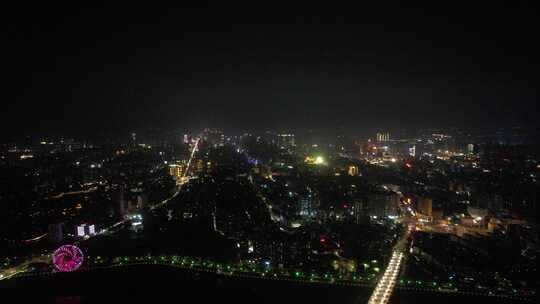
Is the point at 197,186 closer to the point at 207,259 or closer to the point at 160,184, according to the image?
the point at 160,184

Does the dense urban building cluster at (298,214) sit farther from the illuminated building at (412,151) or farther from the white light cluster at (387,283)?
the illuminated building at (412,151)

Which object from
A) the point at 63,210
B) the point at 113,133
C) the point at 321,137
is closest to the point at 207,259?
the point at 63,210

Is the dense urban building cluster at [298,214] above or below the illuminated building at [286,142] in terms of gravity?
below

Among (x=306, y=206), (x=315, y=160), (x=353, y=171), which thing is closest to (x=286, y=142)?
(x=315, y=160)

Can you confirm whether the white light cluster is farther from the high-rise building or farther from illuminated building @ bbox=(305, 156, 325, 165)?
illuminated building @ bbox=(305, 156, 325, 165)

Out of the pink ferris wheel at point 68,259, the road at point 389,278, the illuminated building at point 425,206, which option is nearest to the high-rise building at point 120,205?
the pink ferris wheel at point 68,259

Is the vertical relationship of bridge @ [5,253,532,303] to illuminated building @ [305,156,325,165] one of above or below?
below

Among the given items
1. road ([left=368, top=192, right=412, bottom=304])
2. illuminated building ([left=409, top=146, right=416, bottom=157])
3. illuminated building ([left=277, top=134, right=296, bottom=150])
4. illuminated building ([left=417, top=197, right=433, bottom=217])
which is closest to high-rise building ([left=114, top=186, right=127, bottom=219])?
road ([left=368, top=192, right=412, bottom=304])

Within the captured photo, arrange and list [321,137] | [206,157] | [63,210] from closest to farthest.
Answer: [63,210]
[206,157]
[321,137]

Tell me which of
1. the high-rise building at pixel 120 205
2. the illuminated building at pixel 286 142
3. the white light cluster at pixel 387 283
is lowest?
the white light cluster at pixel 387 283
